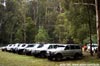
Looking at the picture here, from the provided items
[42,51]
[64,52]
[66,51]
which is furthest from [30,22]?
[64,52]

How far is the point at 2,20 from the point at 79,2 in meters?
62.7

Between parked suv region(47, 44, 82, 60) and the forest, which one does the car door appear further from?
the forest

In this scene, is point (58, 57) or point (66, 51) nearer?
point (58, 57)

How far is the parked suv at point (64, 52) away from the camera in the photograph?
31.5 m

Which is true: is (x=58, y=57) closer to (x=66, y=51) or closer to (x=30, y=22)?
(x=66, y=51)

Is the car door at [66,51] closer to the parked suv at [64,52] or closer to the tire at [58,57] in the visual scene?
the parked suv at [64,52]

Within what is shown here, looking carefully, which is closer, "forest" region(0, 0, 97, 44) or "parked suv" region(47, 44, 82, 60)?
"parked suv" region(47, 44, 82, 60)

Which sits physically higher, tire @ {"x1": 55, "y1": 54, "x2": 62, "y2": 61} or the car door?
the car door

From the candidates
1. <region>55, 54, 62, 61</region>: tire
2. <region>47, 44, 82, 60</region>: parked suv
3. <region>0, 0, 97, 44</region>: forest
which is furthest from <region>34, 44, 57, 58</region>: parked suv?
<region>0, 0, 97, 44</region>: forest

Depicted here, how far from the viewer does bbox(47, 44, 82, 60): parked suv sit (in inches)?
1240

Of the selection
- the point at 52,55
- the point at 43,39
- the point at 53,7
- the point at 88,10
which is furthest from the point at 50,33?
the point at 52,55

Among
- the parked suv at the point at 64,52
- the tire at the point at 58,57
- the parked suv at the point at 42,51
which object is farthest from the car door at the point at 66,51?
the parked suv at the point at 42,51

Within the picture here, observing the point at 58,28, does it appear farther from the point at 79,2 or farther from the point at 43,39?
the point at 79,2

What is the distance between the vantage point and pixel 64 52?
105ft
